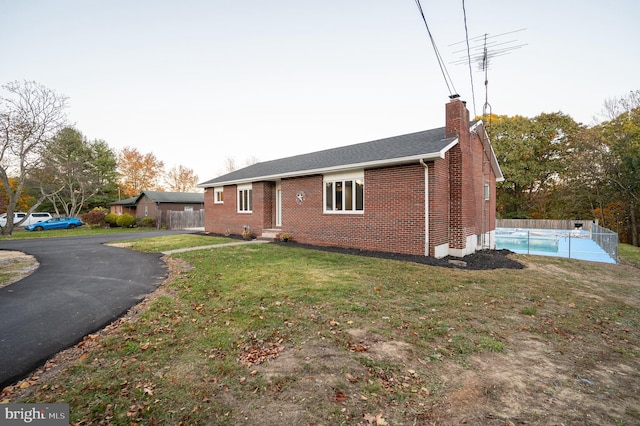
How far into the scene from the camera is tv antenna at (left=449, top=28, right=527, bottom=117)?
869 centimetres

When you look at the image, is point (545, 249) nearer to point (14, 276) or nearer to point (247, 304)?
point (247, 304)

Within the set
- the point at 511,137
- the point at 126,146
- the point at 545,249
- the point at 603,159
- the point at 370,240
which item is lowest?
the point at 545,249

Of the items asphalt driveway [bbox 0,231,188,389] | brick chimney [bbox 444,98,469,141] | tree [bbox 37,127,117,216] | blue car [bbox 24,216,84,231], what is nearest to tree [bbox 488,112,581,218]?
brick chimney [bbox 444,98,469,141]

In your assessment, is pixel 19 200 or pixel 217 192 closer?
pixel 217 192

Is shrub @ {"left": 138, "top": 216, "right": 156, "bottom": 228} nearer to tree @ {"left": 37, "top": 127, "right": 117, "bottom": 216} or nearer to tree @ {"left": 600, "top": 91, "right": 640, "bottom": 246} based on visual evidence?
tree @ {"left": 37, "top": 127, "right": 117, "bottom": 216}

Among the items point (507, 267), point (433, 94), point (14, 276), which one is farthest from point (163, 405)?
point (433, 94)

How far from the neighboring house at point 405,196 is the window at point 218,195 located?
5.16 m

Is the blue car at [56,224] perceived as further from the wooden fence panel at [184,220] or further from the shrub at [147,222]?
the wooden fence panel at [184,220]

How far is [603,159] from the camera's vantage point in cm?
2392

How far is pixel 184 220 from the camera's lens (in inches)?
1109

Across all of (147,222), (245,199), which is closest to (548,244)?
(245,199)

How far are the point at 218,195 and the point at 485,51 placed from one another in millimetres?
16949

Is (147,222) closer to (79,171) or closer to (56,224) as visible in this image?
(56,224)

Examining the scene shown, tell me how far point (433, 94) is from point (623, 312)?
898 centimetres
